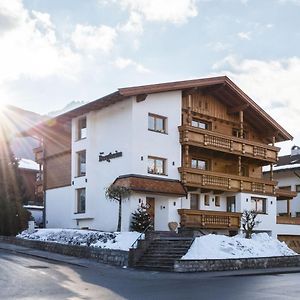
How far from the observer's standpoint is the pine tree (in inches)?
1109

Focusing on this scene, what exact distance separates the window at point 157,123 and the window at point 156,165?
1691 millimetres

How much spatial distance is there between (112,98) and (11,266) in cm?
1368

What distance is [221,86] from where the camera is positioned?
34.2 metres

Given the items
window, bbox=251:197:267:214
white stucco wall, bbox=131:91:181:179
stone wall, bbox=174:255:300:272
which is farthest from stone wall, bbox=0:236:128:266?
window, bbox=251:197:267:214

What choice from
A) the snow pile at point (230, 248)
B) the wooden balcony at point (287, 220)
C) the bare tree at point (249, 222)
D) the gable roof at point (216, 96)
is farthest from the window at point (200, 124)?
the snow pile at point (230, 248)

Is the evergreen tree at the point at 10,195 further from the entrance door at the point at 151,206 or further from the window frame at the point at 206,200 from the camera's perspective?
the window frame at the point at 206,200

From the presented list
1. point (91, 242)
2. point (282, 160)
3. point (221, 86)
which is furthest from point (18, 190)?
point (282, 160)

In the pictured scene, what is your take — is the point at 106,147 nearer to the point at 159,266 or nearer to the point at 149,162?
the point at 149,162

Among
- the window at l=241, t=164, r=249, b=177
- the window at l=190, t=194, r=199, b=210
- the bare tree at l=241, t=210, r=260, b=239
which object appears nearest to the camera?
the bare tree at l=241, t=210, r=260, b=239

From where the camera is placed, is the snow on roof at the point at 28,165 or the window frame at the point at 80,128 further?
the snow on roof at the point at 28,165

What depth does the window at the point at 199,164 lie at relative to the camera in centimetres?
Answer: 3415

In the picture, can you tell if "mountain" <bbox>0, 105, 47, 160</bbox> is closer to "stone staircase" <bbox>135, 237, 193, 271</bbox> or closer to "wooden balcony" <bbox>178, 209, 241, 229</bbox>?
"wooden balcony" <bbox>178, 209, 241, 229</bbox>

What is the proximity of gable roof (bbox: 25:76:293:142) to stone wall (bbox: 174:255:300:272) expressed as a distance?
1077 centimetres

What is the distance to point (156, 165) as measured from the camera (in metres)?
30.9
